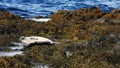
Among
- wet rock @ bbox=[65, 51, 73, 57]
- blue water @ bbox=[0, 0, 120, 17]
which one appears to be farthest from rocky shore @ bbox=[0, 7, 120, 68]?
blue water @ bbox=[0, 0, 120, 17]

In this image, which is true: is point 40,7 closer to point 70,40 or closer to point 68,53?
point 70,40

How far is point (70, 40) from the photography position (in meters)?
13.8

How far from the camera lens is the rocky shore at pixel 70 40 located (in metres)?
10.6

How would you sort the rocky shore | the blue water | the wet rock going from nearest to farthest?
the rocky shore
the wet rock
the blue water

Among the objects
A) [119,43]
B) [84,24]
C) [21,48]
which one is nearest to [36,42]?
[21,48]

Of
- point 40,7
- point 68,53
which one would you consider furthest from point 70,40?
point 40,7

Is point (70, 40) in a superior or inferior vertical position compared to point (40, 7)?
superior

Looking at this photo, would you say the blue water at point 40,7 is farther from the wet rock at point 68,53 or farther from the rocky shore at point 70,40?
the wet rock at point 68,53

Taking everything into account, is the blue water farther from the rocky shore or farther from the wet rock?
the wet rock

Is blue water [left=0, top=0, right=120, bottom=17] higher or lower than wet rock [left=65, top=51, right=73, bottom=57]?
lower

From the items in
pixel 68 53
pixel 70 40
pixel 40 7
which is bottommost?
pixel 40 7

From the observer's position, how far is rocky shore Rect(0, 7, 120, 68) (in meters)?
10.6

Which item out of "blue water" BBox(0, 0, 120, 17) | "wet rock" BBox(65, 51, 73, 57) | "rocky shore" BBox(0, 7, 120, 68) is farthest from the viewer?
"blue water" BBox(0, 0, 120, 17)

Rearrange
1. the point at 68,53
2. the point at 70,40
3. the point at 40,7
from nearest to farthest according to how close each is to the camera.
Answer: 1. the point at 68,53
2. the point at 70,40
3. the point at 40,7
